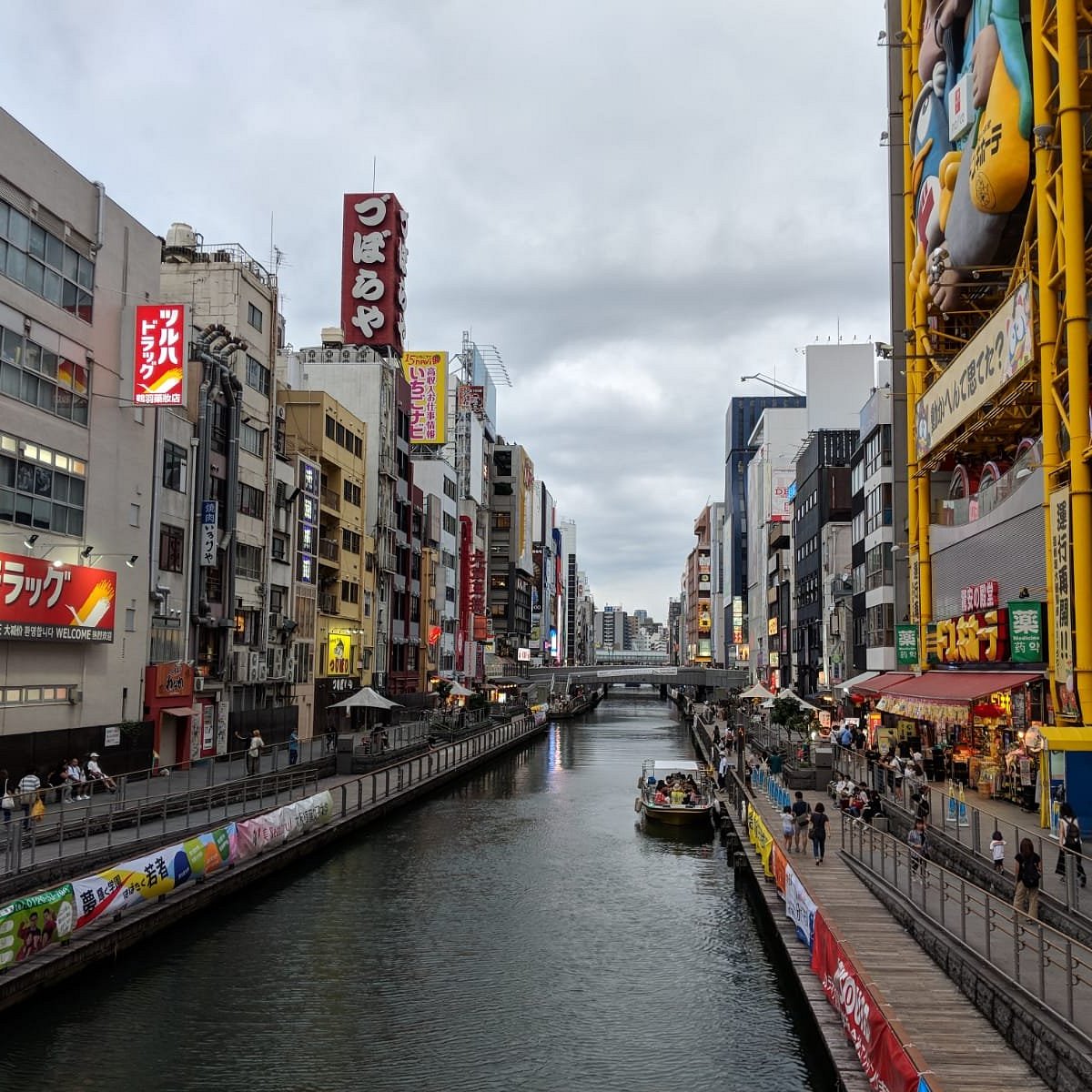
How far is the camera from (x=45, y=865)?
24812 millimetres

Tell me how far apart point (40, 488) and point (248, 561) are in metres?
21.4

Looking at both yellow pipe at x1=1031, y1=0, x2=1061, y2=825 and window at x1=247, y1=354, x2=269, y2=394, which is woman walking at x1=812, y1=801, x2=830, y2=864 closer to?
yellow pipe at x1=1031, y1=0, x2=1061, y2=825

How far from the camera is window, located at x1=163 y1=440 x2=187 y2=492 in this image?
4691 cm

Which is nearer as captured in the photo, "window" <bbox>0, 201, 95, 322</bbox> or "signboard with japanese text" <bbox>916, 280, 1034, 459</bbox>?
"signboard with japanese text" <bbox>916, 280, 1034, 459</bbox>

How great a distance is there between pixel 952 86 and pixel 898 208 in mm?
12119

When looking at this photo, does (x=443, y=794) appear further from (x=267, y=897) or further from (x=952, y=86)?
(x=952, y=86)

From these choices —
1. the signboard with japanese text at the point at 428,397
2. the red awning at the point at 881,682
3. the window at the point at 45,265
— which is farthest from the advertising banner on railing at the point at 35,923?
the signboard with japanese text at the point at 428,397

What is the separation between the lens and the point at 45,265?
38.1 metres

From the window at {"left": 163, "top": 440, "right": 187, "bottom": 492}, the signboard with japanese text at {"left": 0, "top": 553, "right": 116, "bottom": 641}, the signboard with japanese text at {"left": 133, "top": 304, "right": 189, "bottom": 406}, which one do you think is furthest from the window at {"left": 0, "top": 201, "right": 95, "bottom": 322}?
the signboard with japanese text at {"left": 0, "top": 553, "right": 116, "bottom": 641}

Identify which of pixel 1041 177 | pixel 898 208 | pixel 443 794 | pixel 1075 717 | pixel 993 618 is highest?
pixel 898 208

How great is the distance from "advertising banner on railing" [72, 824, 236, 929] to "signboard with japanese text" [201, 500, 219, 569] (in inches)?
834

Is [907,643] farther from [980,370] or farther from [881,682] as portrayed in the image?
[980,370]

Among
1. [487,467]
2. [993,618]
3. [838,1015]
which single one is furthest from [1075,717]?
[487,467]

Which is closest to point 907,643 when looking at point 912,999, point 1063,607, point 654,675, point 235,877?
point 1063,607
